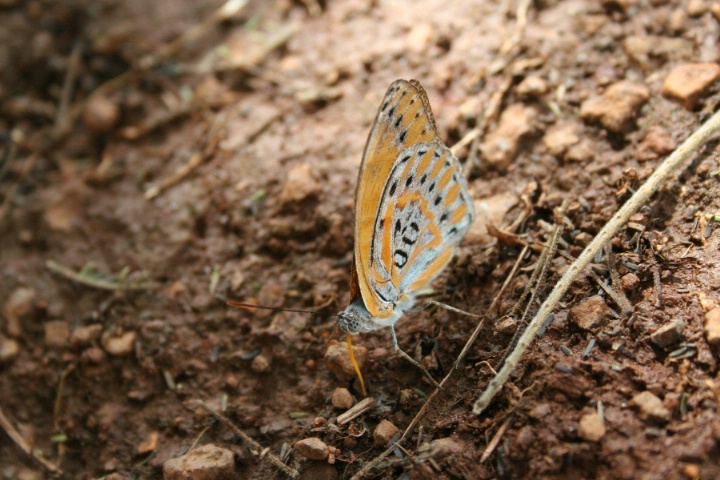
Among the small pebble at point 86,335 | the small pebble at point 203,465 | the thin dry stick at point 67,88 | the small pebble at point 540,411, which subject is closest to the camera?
the small pebble at point 540,411

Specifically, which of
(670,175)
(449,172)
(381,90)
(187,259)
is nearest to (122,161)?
(187,259)

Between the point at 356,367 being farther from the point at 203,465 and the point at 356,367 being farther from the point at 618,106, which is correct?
the point at 618,106

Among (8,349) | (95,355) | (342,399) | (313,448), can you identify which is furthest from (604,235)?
(8,349)

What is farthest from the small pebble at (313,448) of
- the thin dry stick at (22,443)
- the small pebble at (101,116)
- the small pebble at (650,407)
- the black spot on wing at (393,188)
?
the small pebble at (101,116)

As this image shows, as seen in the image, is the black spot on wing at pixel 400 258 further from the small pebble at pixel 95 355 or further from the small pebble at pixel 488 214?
the small pebble at pixel 95 355

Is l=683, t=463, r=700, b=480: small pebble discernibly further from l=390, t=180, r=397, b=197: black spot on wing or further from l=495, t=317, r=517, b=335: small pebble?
l=390, t=180, r=397, b=197: black spot on wing

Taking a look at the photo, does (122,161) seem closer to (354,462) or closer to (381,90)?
(381,90)
